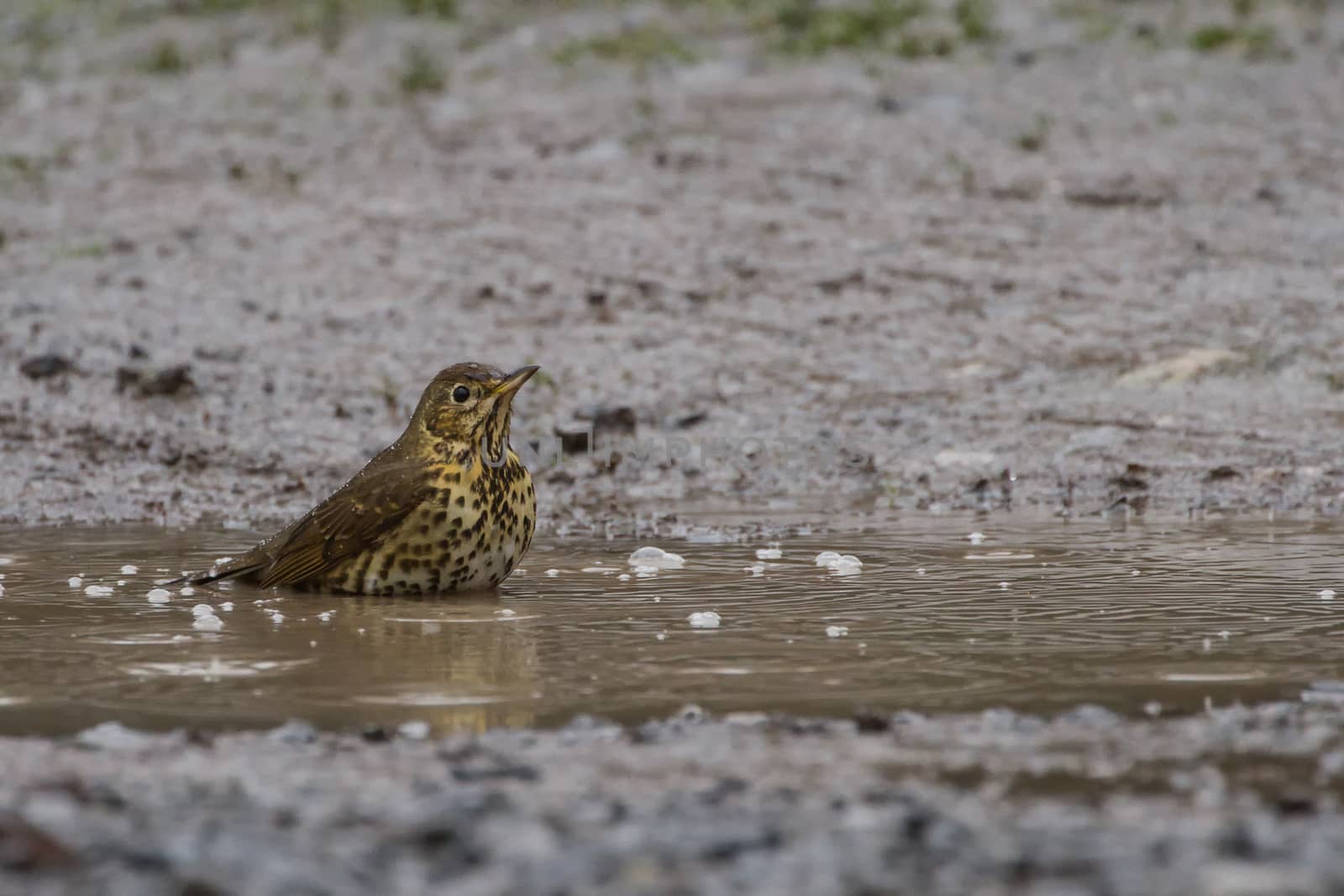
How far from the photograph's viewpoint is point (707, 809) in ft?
11.8

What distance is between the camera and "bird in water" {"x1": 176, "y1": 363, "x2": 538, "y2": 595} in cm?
627

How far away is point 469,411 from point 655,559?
86cm

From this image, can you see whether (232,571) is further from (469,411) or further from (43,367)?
(43,367)

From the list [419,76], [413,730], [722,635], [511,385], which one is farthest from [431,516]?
[419,76]

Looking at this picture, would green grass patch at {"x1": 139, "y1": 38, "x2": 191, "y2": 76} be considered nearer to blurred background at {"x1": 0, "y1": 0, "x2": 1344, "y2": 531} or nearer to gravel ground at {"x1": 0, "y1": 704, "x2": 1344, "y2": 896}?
blurred background at {"x1": 0, "y1": 0, "x2": 1344, "y2": 531}

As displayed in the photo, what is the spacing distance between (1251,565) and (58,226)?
27.6 ft

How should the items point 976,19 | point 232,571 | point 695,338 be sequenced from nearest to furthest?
point 232,571 < point 695,338 < point 976,19

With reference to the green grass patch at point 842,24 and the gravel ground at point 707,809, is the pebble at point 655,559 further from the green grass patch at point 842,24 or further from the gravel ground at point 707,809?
the green grass patch at point 842,24

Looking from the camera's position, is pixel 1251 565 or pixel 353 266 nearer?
pixel 1251 565

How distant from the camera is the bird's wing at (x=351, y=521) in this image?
6.34m

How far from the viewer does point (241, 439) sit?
9367 millimetres

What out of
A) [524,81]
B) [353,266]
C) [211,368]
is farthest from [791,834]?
[524,81]

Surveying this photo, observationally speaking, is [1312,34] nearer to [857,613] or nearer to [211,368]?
[211,368]

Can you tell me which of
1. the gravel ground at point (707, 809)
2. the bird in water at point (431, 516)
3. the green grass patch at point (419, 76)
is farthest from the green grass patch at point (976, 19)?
the gravel ground at point (707, 809)
